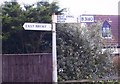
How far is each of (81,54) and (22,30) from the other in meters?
1.98

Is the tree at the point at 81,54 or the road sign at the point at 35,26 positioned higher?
the road sign at the point at 35,26

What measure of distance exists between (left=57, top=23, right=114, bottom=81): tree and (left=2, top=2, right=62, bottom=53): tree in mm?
647

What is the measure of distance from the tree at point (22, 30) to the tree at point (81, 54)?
0.65 m

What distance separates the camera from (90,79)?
8367 mm

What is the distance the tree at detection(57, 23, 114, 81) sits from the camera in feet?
28.1

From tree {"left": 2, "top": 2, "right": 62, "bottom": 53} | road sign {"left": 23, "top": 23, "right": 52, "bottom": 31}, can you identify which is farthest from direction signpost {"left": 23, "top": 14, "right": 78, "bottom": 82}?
tree {"left": 2, "top": 2, "right": 62, "bottom": 53}

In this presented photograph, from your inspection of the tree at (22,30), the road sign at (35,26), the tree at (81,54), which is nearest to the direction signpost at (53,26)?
the road sign at (35,26)

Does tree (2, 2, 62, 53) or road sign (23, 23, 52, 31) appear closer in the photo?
road sign (23, 23, 52, 31)

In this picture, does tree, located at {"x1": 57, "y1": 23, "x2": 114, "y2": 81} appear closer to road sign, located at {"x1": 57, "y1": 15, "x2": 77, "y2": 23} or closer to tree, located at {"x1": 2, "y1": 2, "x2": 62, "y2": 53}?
tree, located at {"x1": 2, "y1": 2, "x2": 62, "y2": 53}

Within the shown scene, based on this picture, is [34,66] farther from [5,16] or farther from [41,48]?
[5,16]

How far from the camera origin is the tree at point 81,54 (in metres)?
8.55

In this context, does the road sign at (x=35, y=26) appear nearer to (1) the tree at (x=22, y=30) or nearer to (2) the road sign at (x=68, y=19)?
(2) the road sign at (x=68, y=19)

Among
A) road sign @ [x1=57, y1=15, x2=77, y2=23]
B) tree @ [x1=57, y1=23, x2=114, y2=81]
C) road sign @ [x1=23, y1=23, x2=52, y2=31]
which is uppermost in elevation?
road sign @ [x1=57, y1=15, x2=77, y2=23]

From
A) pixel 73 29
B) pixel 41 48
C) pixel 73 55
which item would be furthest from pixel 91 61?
pixel 41 48
